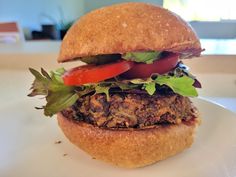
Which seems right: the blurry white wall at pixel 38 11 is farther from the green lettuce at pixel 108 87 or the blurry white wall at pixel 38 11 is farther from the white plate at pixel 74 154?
the green lettuce at pixel 108 87

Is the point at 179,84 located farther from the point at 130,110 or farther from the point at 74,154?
the point at 74,154

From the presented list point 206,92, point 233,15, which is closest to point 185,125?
point 206,92

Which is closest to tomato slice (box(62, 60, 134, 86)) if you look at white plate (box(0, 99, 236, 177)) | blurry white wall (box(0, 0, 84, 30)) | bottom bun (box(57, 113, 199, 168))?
bottom bun (box(57, 113, 199, 168))

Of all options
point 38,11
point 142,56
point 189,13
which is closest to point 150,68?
point 142,56

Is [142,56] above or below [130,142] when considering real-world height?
above

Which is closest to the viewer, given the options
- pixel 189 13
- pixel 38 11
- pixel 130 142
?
pixel 130 142

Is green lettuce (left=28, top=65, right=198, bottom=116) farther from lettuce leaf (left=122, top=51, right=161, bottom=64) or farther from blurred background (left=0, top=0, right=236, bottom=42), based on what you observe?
blurred background (left=0, top=0, right=236, bottom=42)

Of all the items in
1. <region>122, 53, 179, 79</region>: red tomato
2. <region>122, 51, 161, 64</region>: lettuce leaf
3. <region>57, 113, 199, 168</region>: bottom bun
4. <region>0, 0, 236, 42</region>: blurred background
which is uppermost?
<region>122, 51, 161, 64</region>: lettuce leaf

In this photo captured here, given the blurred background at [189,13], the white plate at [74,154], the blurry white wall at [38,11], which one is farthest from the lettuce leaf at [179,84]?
the blurred background at [189,13]
